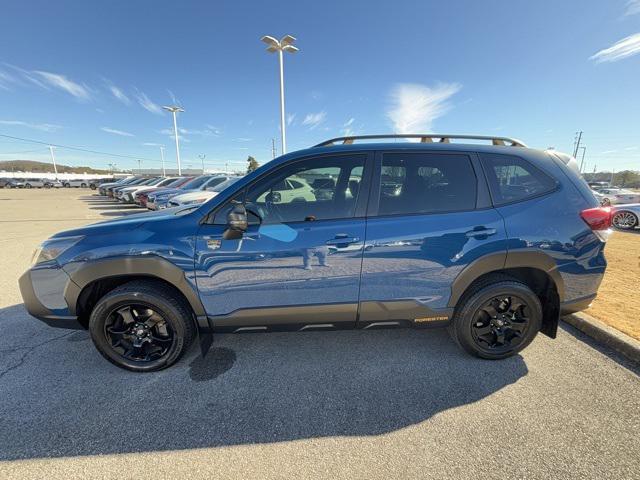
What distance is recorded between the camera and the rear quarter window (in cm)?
246

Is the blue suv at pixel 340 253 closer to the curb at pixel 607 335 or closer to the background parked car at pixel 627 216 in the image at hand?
the curb at pixel 607 335

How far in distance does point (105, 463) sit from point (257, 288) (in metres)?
1.38

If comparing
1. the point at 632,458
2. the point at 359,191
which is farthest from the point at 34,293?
the point at 632,458

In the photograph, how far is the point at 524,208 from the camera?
243cm

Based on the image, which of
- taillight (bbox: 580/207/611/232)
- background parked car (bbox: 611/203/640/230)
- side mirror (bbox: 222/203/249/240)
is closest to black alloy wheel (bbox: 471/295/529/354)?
taillight (bbox: 580/207/611/232)

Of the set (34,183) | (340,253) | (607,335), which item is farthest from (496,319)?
(34,183)

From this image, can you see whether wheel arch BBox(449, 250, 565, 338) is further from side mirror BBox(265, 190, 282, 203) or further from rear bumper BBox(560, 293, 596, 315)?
side mirror BBox(265, 190, 282, 203)

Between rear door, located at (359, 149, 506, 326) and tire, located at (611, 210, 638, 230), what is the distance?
12376 millimetres

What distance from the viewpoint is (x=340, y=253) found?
2299 mm

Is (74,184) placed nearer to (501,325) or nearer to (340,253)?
(340,253)

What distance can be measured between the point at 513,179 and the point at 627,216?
12.2 metres

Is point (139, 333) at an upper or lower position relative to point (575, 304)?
lower

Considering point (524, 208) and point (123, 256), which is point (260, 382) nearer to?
point (123, 256)

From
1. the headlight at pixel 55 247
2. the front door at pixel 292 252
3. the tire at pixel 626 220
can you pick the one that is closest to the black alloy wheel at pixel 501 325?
the front door at pixel 292 252
